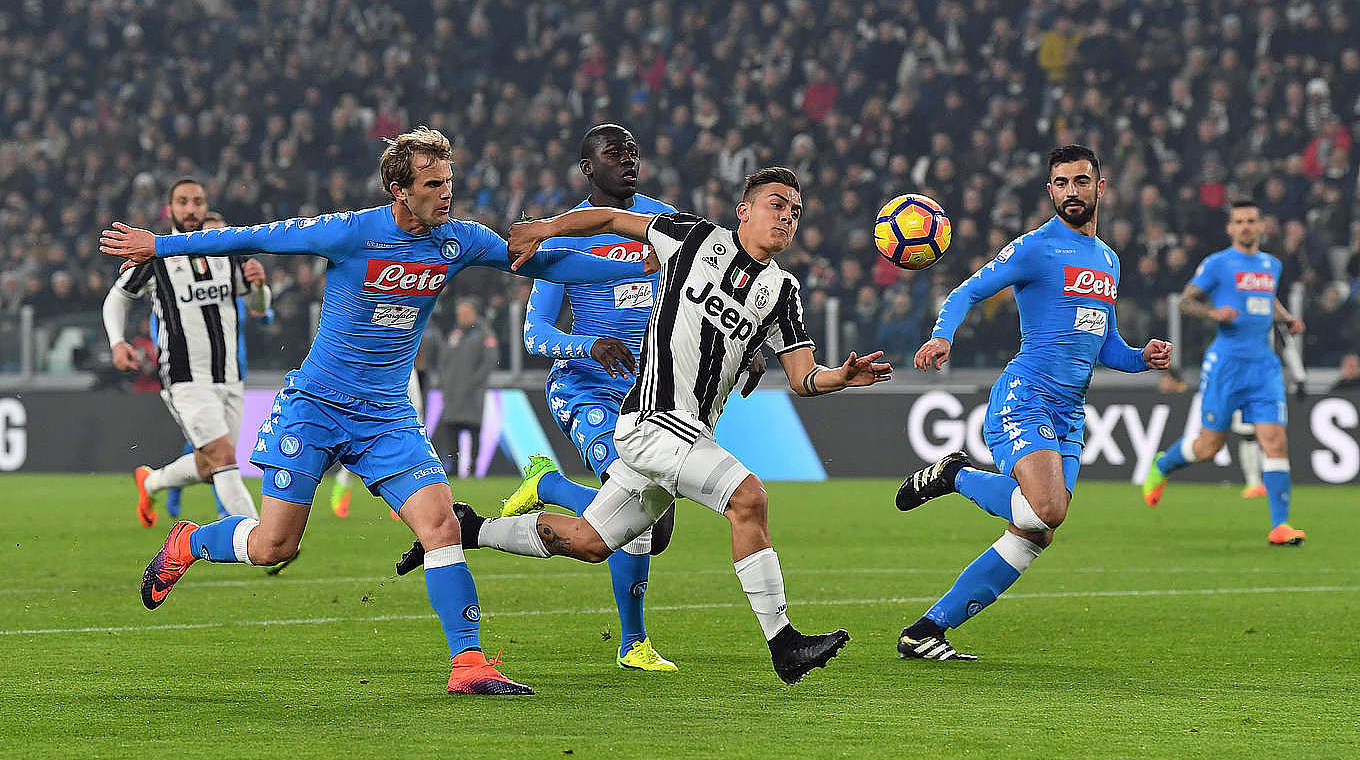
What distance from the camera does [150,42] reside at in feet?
95.6

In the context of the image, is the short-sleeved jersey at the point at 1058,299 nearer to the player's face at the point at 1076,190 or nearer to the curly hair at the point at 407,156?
the player's face at the point at 1076,190

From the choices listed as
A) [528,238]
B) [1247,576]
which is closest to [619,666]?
[528,238]

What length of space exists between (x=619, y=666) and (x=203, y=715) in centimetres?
182

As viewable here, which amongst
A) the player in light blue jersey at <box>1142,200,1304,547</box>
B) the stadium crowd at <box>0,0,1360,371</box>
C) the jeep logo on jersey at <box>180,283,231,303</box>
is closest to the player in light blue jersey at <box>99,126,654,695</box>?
the jeep logo on jersey at <box>180,283,231,303</box>

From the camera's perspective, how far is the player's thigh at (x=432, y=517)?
643 cm

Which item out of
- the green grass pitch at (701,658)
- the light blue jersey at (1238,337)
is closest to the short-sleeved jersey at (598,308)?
the green grass pitch at (701,658)

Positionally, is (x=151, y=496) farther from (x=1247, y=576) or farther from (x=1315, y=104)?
(x=1315, y=104)

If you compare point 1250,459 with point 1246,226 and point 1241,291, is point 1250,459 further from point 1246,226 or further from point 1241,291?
point 1246,226

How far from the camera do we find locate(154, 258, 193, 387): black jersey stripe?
1181cm

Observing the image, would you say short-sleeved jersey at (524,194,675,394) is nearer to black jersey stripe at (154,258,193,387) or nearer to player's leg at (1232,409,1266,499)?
black jersey stripe at (154,258,193,387)

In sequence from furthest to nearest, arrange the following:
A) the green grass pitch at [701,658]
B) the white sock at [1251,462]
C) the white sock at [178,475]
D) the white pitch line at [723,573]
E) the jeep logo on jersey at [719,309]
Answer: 1. the white sock at [1251,462]
2. the white sock at [178,475]
3. the white pitch line at [723,573]
4. the jeep logo on jersey at [719,309]
5. the green grass pitch at [701,658]

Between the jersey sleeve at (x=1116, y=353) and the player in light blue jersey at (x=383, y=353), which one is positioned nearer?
the player in light blue jersey at (x=383, y=353)

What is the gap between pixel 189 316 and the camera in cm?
1188

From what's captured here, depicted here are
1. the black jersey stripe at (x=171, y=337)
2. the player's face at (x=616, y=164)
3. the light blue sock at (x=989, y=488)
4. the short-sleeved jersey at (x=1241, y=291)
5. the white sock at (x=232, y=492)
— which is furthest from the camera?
the short-sleeved jersey at (x=1241, y=291)
